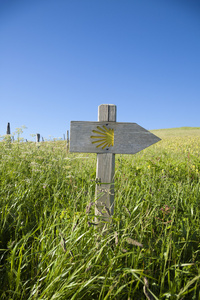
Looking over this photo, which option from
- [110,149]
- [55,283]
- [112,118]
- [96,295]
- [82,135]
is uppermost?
[112,118]

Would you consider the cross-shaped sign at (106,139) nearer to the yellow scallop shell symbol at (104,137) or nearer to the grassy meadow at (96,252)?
the yellow scallop shell symbol at (104,137)

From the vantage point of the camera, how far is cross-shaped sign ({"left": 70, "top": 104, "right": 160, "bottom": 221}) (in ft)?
6.89

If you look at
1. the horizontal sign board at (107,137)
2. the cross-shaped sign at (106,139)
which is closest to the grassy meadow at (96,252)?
the cross-shaped sign at (106,139)

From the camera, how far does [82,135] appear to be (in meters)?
2.10

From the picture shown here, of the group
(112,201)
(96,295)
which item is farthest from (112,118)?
(96,295)

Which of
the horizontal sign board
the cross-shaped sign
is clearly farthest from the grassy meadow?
the horizontal sign board

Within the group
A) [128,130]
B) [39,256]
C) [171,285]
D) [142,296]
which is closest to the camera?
[171,285]

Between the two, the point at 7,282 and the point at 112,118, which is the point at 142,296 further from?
the point at 112,118

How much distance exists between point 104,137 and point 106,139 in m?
0.03

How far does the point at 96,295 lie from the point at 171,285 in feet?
1.75

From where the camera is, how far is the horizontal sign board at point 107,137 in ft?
6.89

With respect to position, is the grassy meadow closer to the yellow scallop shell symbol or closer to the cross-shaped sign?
the cross-shaped sign

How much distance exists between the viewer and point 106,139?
6.95 feet

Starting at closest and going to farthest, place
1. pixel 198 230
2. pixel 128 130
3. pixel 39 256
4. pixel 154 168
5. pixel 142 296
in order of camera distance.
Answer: pixel 142 296, pixel 39 256, pixel 198 230, pixel 128 130, pixel 154 168
